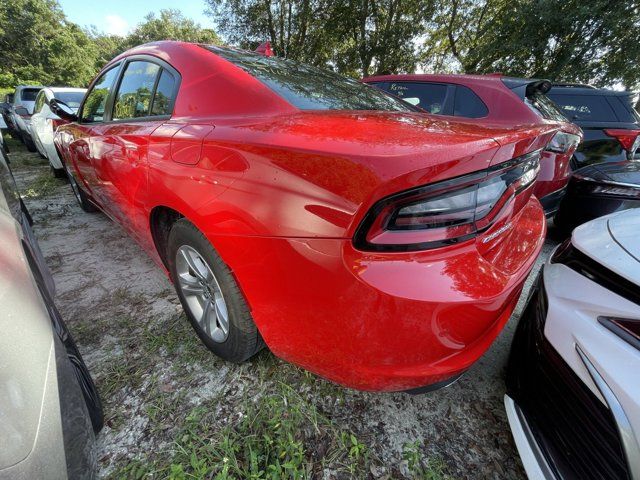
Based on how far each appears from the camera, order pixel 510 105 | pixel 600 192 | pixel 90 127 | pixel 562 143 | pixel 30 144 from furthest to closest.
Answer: pixel 30 144
pixel 510 105
pixel 562 143
pixel 600 192
pixel 90 127

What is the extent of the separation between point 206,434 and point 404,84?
14.0 ft

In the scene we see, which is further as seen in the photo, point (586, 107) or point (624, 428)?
point (586, 107)

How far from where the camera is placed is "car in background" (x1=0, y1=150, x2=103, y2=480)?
0.71m

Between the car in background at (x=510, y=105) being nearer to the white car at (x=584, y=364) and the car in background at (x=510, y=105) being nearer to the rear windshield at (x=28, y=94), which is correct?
the white car at (x=584, y=364)

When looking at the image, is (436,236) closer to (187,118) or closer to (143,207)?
(187,118)

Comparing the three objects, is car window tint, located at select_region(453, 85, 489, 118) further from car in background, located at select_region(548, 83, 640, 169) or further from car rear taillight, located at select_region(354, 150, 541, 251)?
car rear taillight, located at select_region(354, 150, 541, 251)

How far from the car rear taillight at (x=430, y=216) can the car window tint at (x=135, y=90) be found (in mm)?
1604

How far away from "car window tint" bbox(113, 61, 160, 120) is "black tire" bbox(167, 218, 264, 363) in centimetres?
82

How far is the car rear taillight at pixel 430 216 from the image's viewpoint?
0.87 m

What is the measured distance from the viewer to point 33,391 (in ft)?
2.50

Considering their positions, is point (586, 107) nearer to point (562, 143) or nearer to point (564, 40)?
point (562, 143)

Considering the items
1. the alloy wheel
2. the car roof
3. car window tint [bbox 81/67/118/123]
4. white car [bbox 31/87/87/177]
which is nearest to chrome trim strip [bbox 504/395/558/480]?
the alloy wheel

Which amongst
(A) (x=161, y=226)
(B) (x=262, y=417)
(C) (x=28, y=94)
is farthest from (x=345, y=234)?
(C) (x=28, y=94)

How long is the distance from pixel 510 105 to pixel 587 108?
184 cm
